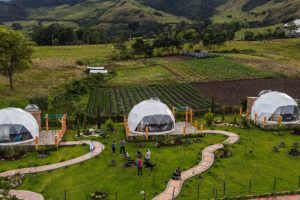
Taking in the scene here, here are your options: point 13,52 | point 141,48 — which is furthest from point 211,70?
point 13,52

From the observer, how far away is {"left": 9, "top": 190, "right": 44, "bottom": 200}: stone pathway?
27.0 meters

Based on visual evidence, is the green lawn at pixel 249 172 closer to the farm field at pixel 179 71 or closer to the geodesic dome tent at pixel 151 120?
the geodesic dome tent at pixel 151 120

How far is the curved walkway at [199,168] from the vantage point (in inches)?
1062

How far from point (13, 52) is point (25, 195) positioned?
42524mm

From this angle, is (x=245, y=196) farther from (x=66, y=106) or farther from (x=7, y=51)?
(x=7, y=51)

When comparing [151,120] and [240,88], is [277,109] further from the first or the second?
[240,88]

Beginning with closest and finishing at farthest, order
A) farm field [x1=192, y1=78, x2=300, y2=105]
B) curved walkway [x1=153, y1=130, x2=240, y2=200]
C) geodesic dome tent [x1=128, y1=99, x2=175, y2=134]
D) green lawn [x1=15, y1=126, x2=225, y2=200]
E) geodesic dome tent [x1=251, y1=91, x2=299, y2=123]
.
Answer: curved walkway [x1=153, y1=130, x2=240, y2=200] < green lawn [x1=15, y1=126, x2=225, y2=200] < geodesic dome tent [x1=128, y1=99, x2=175, y2=134] < geodesic dome tent [x1=251, y1=91, x2=299, y2=123] < farm field [x1=192, y1=78, x2=300, y2=105]

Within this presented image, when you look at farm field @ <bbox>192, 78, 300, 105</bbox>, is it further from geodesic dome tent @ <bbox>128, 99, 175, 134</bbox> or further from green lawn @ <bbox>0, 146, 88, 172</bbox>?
green lawn @ <bbox>0, 146, 88, 172</bbox>

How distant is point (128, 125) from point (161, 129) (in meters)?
3.69

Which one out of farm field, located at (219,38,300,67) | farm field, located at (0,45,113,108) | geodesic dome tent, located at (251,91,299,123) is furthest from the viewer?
farm field, located at (219,38,300,67)

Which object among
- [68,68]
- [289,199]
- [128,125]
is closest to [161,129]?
[128,125]

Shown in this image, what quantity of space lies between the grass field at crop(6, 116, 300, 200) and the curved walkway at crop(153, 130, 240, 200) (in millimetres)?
474

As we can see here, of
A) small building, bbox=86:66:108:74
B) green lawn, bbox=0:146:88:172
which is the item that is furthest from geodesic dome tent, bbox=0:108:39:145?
small building, bbox=86:66:108:74

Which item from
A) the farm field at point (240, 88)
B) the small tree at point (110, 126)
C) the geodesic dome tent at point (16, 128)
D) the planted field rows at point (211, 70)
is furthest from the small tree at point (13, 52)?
the planted field rows at point (211, 70)
